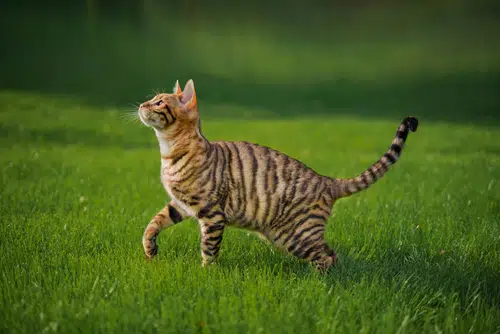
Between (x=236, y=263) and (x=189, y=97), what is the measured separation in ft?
6.72

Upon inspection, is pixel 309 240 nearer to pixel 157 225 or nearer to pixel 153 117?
pixel 157 225

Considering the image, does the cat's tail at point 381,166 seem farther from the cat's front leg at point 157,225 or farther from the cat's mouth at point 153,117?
the cat's mouth at point 153,117

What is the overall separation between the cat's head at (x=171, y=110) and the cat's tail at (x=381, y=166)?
1917mm

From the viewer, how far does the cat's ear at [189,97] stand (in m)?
7.55

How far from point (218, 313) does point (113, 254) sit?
2309mm

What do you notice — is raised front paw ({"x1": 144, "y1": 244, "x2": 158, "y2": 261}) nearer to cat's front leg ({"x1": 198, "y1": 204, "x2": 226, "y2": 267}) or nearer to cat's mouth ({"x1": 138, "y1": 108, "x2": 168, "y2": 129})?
cat's front leg ({"x1": 198, "y1": 204, "x2": 226, "y2": 267})

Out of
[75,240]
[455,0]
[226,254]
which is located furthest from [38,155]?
[455,0]

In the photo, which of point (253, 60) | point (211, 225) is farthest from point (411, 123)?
point (253, 60)

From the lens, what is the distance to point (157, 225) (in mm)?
7727

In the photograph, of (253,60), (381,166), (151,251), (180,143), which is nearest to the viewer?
(381,166)

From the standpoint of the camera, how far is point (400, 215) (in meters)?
10.4

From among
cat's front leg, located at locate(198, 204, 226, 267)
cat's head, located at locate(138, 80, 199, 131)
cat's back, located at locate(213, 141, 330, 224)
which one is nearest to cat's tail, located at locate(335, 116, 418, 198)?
cat's back, located at locate(213, 141, 330, 224)

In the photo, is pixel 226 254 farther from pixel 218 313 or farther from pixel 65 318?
pixel 65 318

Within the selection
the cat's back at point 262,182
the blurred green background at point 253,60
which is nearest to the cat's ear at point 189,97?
the cat's back at point 262,182
